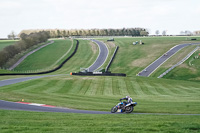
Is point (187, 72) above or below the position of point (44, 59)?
below

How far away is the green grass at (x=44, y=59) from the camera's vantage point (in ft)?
329

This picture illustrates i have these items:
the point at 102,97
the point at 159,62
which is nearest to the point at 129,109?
the point at 102,97

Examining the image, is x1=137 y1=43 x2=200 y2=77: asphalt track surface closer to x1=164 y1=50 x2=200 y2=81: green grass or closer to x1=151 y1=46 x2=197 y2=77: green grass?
x1=151 y1=46 x2=197 y2=77: green grass

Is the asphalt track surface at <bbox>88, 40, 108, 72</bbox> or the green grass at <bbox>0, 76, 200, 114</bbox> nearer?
the green grass at <bbox>0, 76, 200, 114</bbox>

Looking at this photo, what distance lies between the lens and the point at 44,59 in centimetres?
11206

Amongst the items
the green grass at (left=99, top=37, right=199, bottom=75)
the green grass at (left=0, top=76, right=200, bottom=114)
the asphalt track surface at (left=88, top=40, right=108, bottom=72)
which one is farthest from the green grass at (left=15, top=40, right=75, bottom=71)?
the green grass at (left=0, top=76, right=200, bottom=114)

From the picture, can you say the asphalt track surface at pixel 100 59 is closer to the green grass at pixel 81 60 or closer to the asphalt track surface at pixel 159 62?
the green grass at pixel 81 60

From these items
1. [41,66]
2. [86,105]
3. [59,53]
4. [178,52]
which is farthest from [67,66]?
[86,105]

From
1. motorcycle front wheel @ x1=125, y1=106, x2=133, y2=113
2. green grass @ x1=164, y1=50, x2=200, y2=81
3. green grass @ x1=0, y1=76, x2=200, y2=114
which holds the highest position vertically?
motorcycle front wheel @ x1=125, y1=106, x2=133, y2=113

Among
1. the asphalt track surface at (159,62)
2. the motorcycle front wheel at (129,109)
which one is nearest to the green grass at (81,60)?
the asphalt track surface at (159,62)

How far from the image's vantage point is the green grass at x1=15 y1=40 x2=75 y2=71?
10018cm

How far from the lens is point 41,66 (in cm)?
10156

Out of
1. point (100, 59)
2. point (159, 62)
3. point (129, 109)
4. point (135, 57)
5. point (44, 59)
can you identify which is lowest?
point (44, 59)

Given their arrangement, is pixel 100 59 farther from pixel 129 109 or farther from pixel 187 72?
pixel 129 109
